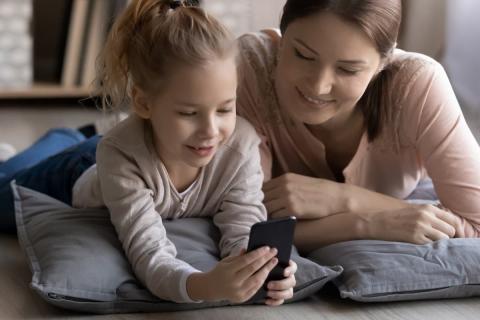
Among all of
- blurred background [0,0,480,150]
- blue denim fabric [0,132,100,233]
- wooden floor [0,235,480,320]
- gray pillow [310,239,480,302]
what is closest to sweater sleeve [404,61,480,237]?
gray pillow [310,239,480,302]

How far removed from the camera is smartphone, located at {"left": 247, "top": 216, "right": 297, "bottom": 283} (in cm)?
144

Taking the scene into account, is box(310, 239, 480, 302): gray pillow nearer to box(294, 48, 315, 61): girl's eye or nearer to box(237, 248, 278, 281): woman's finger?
box(237, 248, 278, 281): woman's finger

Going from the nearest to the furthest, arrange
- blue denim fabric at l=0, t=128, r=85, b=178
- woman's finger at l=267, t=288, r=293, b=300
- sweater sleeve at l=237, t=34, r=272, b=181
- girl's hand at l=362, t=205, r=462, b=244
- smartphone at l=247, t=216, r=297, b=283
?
smartphone at l=247, t=216, r=297, b=283 → woman's finger at l=267, t=288, r=293, b=300 → girl's hand at l=362, t=205, r=462, b=244 → sweater sleeve at l=237, t=34, r=272, b=181 → blue denim fabric at l=0, t=128, r=85, b=178

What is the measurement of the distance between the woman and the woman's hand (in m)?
0.39

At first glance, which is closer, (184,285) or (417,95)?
(184,285)

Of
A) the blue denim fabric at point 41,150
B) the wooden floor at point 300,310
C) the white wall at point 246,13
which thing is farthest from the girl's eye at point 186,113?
the white wall at point 246,13

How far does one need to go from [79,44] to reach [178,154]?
2182 mm

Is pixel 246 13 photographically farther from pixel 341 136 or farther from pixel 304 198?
pixel 304 198

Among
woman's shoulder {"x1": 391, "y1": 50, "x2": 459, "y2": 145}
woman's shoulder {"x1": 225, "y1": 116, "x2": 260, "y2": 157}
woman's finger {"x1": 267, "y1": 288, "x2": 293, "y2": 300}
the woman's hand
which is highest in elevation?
woman's shoulder {"x1": 391, "y1": 50, "x2": 459, "y2": 145}

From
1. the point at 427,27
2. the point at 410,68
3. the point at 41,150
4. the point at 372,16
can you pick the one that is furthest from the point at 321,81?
the point at 427,27

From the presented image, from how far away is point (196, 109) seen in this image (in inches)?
60.5

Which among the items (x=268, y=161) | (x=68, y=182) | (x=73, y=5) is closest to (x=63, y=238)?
(x=68, y=182)

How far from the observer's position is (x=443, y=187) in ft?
6.08

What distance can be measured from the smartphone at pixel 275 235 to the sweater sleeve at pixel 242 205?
8.7 inches
